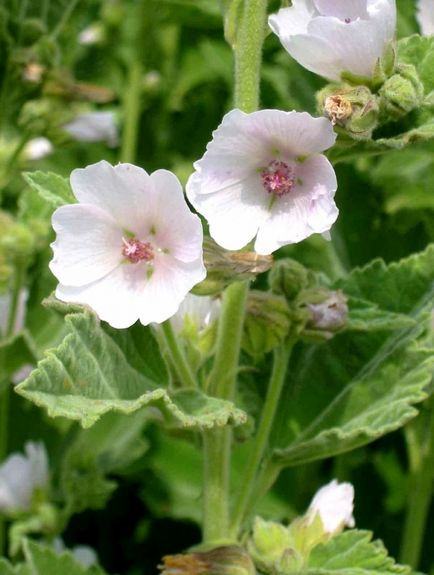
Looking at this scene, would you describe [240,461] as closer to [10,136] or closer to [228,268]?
[10,136]

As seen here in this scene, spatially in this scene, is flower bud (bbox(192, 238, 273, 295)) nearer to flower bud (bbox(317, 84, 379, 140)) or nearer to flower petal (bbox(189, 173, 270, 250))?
flower petal (bbox(189, 173, 270, 250))

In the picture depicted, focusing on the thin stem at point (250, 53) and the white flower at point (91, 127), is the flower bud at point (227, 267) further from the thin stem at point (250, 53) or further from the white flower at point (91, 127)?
the white flower at point (91, 127)

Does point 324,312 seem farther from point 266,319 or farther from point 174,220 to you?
point 174,220

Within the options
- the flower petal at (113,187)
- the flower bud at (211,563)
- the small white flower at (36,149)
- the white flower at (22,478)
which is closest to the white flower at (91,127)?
the small white flower at (36,149)

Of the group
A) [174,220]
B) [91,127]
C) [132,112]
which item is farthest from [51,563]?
[132,112]

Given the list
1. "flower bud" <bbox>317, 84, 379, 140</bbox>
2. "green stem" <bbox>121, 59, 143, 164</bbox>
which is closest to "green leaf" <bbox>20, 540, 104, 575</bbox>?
"flower bud" <bbox>317, 84, 379, 140</bbox>

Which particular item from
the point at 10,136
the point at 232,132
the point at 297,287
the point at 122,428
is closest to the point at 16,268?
the point at 122,428
